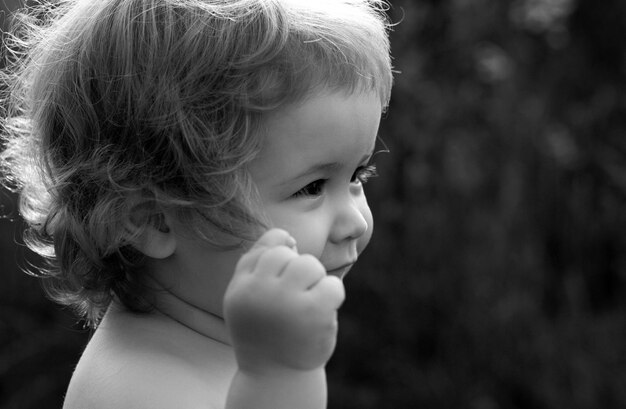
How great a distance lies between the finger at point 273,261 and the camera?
129 centimetres

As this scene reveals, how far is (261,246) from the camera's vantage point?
52.3 inches

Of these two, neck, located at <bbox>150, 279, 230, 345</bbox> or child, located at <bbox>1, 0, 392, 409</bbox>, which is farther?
neck, located at <bbox>150, 279, 230, 345</bbox>

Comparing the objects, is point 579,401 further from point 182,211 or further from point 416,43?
point 182,211

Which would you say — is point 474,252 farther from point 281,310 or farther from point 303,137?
point 281,310

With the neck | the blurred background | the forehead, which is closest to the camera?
the forehead

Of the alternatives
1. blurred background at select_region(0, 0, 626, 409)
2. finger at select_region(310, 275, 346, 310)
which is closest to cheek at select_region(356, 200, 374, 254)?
finger at select_region(310, 275, 346, 310)

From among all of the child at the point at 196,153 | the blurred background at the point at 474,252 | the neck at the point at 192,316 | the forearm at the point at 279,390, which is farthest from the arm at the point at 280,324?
the blurred background at the point at 474,252

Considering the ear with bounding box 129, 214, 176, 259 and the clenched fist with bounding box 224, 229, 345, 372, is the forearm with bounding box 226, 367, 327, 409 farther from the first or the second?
the ear with bounding box 129, 214, 176, 259

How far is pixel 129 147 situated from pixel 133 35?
177 mm

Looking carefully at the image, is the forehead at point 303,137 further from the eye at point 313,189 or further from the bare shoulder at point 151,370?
the bare shoulder at point 151,370

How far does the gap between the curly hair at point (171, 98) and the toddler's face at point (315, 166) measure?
0.02 metres

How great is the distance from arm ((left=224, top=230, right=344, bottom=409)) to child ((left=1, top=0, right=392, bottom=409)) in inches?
6.5

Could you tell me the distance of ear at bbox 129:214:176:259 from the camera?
1602mm

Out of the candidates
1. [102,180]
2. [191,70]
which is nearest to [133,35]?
[191,70]
